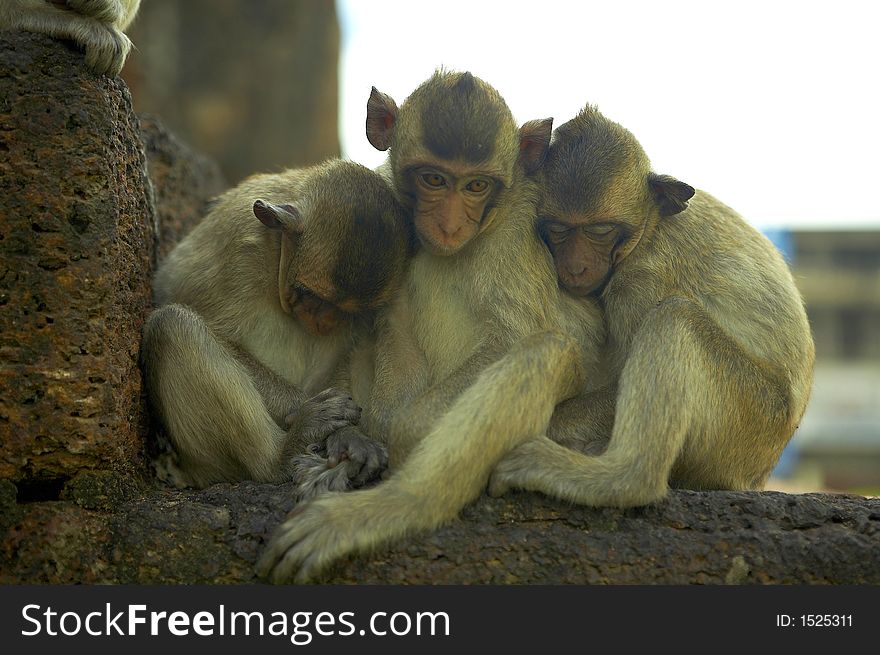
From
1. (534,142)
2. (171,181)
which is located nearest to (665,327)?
(534,142)

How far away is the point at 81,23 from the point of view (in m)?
4.64

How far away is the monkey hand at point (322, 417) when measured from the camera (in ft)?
16.2

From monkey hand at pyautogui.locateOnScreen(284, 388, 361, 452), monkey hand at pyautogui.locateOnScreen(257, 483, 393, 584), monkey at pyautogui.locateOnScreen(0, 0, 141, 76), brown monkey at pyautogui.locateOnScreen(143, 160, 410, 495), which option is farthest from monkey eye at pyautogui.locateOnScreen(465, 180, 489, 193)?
monkey at pyautogui.locateOnScreen(0, 0, 141, 76)

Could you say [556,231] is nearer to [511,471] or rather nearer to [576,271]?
[576,271]

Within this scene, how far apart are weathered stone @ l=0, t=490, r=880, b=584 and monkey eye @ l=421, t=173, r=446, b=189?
5.15 feet

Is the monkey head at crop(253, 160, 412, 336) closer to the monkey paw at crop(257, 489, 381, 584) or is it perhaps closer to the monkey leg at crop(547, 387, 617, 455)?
the monkey leg at crop(547, 387, 617, 455)

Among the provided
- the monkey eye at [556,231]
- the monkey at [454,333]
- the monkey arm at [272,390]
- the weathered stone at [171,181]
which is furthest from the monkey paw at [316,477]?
the weathered stone at [171,181]

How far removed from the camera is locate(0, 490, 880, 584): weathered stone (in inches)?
164

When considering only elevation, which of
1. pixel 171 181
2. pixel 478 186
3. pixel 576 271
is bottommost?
pixel 576 271

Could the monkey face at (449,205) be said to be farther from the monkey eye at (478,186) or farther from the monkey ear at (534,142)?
the monkey ear at (534,142)

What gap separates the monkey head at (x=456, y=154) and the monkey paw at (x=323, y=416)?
943 mm

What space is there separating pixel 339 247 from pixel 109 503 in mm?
1648

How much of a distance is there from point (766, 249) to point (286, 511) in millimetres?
2996

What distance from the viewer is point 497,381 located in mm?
4277
